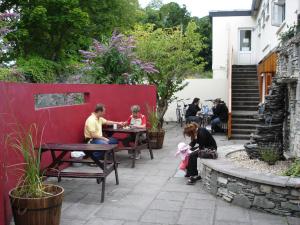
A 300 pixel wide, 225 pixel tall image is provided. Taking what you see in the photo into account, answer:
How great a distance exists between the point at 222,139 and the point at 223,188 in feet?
22.4

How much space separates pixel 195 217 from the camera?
16.3 ft

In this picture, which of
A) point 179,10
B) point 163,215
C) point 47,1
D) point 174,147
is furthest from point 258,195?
point 179,10

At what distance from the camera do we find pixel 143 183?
6672 millimetres

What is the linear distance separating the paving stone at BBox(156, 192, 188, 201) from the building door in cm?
1512

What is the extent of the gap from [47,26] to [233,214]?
17.2 m

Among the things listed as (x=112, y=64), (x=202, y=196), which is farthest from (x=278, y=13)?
(x=202, y=196)

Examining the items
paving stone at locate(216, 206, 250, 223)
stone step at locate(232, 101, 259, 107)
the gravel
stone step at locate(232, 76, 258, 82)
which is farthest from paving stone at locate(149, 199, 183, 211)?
stone step at locate(232, 76, 258, 82)

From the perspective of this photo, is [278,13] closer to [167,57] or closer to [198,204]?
[167,57]

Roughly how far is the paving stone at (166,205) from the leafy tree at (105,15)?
1825cm

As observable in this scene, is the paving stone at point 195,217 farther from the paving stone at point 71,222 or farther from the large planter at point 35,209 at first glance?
the large planter at point 35,209

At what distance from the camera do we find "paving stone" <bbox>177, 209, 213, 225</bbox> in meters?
4.80

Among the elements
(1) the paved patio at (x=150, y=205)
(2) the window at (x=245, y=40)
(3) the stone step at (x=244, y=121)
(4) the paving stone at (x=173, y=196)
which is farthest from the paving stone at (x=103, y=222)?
(2) the window at (x=245, y=40)

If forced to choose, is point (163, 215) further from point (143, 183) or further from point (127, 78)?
point (127, 78)

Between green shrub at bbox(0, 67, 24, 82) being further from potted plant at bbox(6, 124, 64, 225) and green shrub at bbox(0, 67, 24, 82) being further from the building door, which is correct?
the building door
